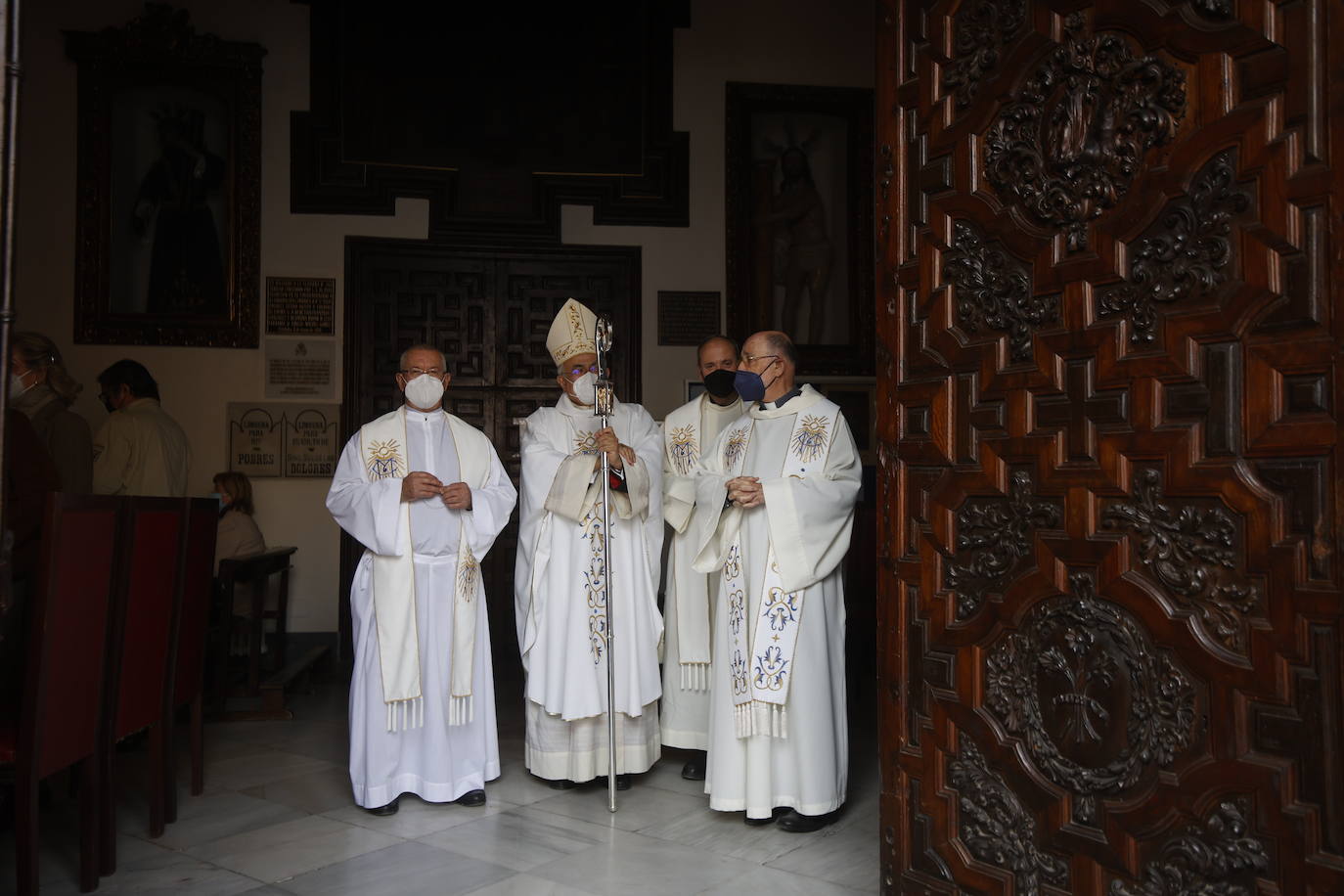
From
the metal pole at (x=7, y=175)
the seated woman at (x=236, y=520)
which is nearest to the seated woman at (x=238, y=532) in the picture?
the seated woman at (x=236, y=520)

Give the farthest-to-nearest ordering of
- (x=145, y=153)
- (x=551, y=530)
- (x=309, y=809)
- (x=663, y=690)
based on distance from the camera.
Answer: (x=145, y=153) < (x=663, y=690) < (x=551, y=530) < (x=309, y=809)

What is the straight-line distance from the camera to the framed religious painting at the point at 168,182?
707cm

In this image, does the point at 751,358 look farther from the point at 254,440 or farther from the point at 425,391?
the point at 254,440

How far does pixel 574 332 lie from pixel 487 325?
307cm

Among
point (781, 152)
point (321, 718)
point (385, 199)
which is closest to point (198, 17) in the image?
point (385, 199)

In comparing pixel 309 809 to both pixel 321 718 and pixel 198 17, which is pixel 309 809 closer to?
pixel 321 718

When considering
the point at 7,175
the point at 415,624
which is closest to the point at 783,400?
the point at 415,624

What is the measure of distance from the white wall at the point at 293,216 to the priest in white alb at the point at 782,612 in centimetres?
354

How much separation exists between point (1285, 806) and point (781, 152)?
6.69m

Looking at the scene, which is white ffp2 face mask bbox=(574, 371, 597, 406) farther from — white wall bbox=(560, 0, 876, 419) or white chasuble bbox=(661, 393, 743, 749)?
white wall bbox=(560, 0, 876, 419)

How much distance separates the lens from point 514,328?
24.8 ft

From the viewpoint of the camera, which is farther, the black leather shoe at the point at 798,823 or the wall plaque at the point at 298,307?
the wall plaque at the point at 298,307

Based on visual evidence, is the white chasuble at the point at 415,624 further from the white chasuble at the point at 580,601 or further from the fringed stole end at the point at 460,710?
the white chasuble at the point at 580,601

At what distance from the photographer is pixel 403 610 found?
13.5 feet
